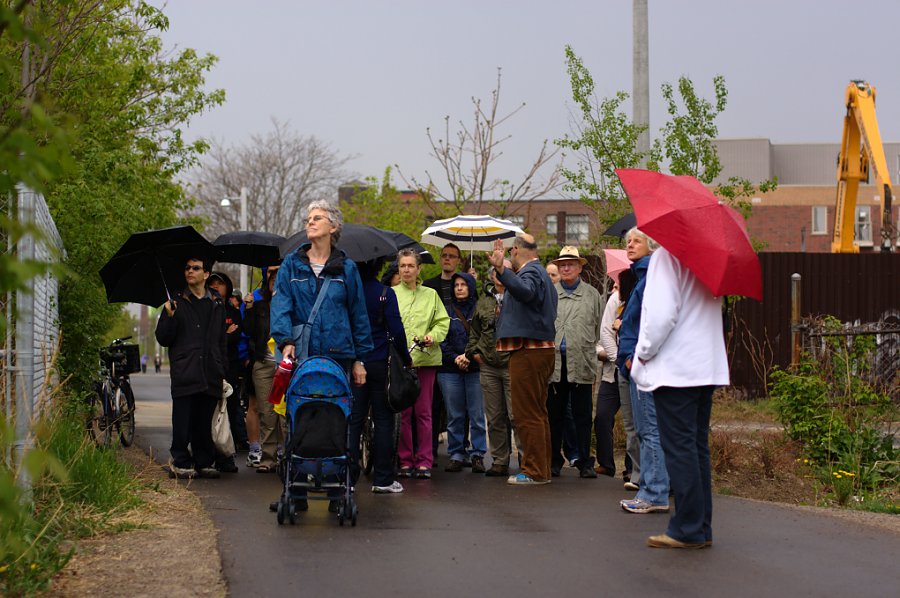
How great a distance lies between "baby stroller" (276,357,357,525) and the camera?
812cm

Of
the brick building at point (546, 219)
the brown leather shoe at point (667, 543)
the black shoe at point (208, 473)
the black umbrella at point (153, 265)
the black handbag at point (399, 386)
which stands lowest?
the black shoe at point (208, 473)

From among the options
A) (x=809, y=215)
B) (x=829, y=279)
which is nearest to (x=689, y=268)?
(x=829, y=279)

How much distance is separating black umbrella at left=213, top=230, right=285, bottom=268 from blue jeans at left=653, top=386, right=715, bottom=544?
651cm

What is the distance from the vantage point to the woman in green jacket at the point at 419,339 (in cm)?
1125

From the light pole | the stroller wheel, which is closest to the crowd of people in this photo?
the stroller wheel

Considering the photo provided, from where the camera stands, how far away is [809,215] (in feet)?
248

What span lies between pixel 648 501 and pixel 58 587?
452cm

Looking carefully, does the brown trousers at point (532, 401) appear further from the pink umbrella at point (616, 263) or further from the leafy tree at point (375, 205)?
the leafy tree at point (375, 205)

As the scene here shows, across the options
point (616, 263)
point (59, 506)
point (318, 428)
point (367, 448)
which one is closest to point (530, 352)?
point (616, 263)

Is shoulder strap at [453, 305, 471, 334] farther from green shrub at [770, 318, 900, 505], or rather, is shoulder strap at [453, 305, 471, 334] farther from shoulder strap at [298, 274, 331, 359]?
shoulder strap at [298, 274, 331, 359]

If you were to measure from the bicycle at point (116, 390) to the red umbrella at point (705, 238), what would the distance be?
7747mm

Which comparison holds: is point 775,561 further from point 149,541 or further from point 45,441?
point 45,441

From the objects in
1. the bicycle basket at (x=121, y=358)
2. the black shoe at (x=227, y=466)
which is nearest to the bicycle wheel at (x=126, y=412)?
the bicycle basket at (x=121, y=358)

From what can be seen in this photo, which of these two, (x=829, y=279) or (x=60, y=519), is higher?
(x=829, y=279)
